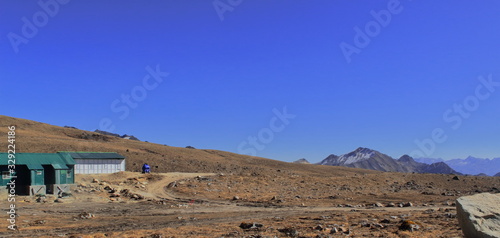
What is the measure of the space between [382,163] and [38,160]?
118 metres

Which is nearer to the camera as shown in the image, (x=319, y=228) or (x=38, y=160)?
(x=319, y=228)

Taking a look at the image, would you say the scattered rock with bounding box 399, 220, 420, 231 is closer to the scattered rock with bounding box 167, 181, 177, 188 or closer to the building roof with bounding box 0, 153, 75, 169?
the scattered rock with bounding box 167, 181, 177, 188

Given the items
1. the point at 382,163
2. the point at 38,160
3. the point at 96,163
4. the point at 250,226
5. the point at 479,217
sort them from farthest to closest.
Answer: the point at 382,163, the point at 96,163, the point at 38,160, the point at 250,226, the point at 479,217

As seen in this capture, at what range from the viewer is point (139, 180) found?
145 ft

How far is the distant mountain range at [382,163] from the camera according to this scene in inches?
5037

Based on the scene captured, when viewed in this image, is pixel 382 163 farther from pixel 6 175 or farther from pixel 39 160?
pixel 6 175

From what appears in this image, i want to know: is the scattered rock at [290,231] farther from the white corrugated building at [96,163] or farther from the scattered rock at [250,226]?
the white corrugated building at [96,163]

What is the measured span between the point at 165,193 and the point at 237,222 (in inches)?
747

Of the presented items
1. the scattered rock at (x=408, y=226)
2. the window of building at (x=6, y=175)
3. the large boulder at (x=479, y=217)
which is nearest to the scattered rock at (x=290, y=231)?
the scattered rock at (x=408, y=226)

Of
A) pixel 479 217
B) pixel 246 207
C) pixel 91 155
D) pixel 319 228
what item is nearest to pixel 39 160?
pixel 91 155

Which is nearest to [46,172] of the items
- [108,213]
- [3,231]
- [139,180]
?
[139,180]

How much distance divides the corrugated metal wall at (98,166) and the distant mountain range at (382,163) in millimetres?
95240

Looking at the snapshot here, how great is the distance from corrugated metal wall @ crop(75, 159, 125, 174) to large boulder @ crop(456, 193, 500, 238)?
140ft

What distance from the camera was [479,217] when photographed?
11406 millimetres
